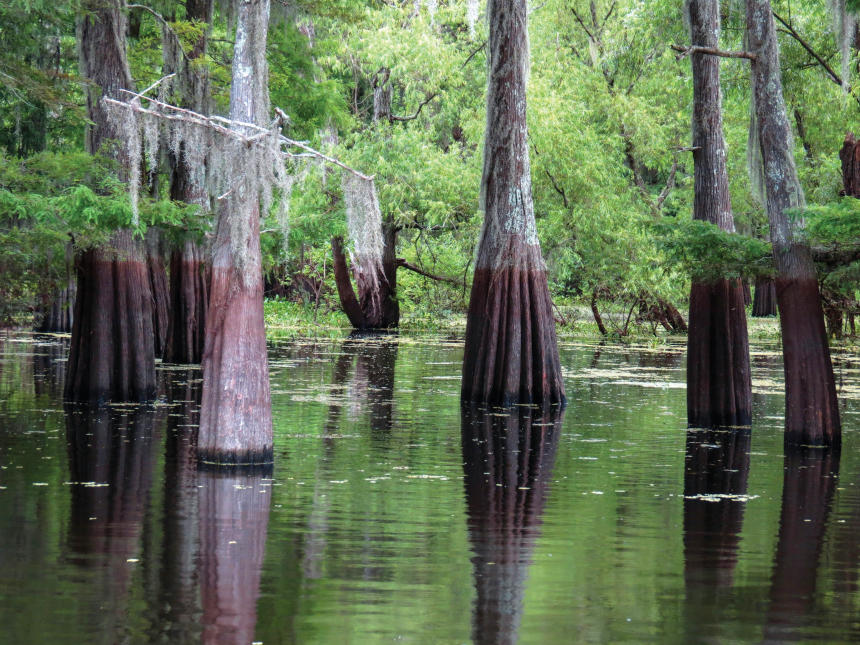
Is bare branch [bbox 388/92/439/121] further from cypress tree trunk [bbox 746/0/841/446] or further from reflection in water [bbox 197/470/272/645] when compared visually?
reflection in water [bbox 197/470/272/645]

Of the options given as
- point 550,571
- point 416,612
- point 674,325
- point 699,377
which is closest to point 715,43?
point 699,377

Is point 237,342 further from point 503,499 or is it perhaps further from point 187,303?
point 187,303

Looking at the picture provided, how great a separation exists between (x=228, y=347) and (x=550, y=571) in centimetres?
449

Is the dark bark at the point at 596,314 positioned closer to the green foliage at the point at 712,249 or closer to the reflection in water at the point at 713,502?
the reflection in water at the point at 713,502

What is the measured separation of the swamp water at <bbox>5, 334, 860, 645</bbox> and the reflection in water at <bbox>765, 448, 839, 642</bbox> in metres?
0.03

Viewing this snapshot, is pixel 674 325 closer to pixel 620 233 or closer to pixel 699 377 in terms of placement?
pixel 620 233

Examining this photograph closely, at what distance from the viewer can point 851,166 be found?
45.9 ft

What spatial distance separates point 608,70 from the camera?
31.0 metres

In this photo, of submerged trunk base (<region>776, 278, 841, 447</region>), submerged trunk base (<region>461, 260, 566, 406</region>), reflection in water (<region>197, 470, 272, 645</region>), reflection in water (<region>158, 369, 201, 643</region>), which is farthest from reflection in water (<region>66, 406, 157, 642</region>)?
submerged trunk base (<region>776, 278, 841, 447</region>)

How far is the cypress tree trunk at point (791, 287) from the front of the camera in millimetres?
13453

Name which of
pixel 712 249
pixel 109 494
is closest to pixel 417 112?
pixel 712 249

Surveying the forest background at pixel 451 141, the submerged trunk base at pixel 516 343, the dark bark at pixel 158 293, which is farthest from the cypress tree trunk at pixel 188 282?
the submerged trunk base at pixel 516 343

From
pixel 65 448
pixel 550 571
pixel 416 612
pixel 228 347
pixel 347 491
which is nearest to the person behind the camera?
pixel 416 612

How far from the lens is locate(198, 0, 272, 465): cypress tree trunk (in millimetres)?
11289
